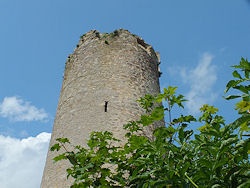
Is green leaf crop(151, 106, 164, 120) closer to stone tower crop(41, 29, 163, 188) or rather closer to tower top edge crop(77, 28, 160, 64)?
stone tower crop(41, 29, 163, 188)

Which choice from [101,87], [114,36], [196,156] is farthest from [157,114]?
[114,36]

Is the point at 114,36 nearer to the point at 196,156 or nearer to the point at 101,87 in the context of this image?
the point at 101,87

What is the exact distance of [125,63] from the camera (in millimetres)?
6090

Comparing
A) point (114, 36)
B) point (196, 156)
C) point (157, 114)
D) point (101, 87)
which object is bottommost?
point (196, 156)

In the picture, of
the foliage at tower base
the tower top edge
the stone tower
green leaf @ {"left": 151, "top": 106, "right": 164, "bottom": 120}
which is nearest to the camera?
the foliage at tower base

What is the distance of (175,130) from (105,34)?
550cm

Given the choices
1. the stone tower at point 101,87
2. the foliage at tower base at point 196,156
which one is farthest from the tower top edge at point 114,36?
the foliage at tower base at point 196,156

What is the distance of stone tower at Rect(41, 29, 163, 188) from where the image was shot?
465 cm

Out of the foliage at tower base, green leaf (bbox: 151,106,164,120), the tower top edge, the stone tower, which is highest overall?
the tower top edge

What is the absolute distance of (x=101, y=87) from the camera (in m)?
5.39

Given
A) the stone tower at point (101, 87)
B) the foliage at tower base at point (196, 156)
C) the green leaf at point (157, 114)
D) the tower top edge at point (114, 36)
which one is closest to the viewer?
the foliage at tower base at point (196, 156)

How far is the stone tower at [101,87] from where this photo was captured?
4648 mm

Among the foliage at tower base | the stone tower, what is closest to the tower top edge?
the stone tower

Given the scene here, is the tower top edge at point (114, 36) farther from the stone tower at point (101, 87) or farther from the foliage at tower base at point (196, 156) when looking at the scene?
the foliage at tower base at point (196, 156)
